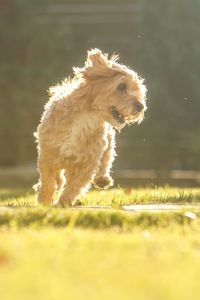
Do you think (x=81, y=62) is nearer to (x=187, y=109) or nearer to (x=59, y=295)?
(x=187, y=109)

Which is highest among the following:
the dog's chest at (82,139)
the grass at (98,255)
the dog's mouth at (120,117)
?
the dog's mouth at (120,117)

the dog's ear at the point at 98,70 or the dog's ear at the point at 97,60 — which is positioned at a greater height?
the dog's ear at the point at 97,60

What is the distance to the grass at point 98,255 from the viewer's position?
2.60 m

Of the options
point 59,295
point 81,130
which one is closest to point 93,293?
point 59,295

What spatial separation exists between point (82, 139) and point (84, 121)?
184mm

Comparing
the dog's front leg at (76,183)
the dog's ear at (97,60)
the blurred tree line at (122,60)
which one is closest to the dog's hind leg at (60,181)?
the dog's front leg at (76,183)

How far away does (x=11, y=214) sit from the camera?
15.5ft

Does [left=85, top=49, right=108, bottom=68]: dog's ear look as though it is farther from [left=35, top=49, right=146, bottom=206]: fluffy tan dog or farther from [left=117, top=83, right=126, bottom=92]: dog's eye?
[left=117, top=83, right=126, bottom=92]: dog's eye

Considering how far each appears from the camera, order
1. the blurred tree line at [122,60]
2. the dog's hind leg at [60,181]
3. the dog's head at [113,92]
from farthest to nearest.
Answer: the blurred tree line at [122,60] → the dog's hind leg at [60,181] → the dog's head at [113,92]

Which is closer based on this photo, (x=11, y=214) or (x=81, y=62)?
(x=11, y=214)

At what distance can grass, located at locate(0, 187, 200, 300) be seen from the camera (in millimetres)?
2598

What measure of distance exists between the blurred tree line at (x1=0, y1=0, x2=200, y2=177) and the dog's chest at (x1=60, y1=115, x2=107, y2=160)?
9935 mm

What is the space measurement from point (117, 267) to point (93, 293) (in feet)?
1.75

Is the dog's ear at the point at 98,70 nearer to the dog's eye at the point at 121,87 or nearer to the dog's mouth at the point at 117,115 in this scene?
the dog's eye at the point at 121,87
